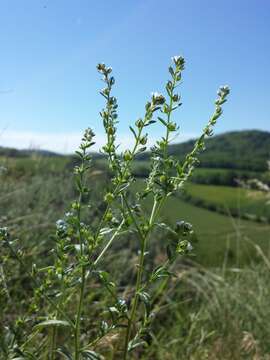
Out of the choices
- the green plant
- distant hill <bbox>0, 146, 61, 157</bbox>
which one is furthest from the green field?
the green plant

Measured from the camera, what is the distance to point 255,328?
3.69m

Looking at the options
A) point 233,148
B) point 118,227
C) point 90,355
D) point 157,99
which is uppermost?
point 157,99

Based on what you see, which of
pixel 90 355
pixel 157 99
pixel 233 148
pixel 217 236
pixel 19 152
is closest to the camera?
pixel 90 355

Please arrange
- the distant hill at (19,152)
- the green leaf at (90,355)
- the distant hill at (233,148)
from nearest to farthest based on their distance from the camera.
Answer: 1. the green leaf at (90,355)
2. the distant hill at (19,152)
3. the distant hill at (233,148)

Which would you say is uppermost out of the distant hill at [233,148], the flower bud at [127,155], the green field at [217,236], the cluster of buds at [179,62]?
the cluster of buds at [179,62]

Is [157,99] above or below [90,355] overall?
above

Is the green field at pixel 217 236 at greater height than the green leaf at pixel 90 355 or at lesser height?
lesser

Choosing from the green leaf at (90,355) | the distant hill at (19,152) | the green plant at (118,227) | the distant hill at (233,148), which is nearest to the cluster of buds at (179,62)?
the green plant at (118,227)

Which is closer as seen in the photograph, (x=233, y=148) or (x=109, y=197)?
(x=109, y=197)

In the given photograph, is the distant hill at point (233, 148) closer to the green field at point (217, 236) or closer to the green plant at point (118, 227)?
the green field at point (217, 236)

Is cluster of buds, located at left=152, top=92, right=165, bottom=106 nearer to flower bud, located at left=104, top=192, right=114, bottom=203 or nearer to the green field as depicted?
flower bud, located at left=104, top=192, right=114, bottom=203

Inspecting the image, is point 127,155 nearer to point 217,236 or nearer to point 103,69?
point 103,69

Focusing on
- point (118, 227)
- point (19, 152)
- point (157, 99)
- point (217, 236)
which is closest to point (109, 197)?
point (118, 227)

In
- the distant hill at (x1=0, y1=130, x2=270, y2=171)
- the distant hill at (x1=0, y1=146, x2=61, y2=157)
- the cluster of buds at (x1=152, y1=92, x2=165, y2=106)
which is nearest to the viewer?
the cluster of buds at (x1=152, y1=92, x2=165, y2=106)
